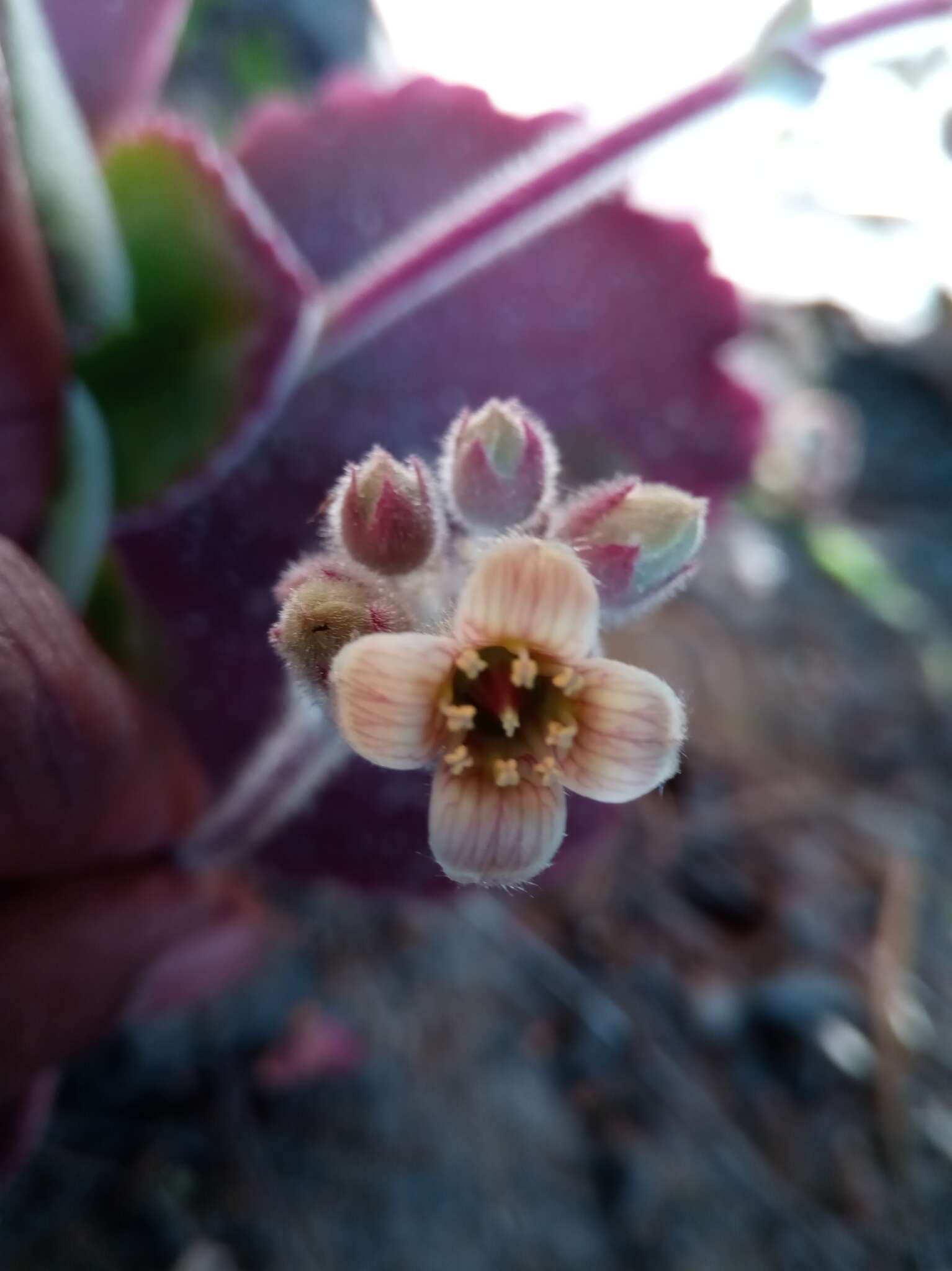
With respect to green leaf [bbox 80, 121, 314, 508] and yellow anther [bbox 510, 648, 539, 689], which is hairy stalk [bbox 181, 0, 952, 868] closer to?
green leaf [bbox 80, 121, 314, 508]

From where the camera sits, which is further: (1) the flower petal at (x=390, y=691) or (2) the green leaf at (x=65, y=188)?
(2) the green leaf at (x=65, y=188)

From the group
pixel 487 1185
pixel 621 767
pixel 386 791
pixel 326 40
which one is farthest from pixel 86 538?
pixel 326 40

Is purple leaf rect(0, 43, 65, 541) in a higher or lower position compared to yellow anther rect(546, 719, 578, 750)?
higher

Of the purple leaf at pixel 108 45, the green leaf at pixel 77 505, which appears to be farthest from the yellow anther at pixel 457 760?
the purple leaf at pixel 108 45

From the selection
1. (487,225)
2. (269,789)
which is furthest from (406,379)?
(269,789)

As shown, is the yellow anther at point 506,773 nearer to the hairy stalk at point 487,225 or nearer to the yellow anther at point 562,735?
the yellow anther at point 562,735

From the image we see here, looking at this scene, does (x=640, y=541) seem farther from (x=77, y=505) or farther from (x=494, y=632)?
(x=77, y=505)

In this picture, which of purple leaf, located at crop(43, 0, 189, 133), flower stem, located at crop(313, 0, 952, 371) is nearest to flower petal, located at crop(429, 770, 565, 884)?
flower stem, located at crop(313, 0, 952, 371)
